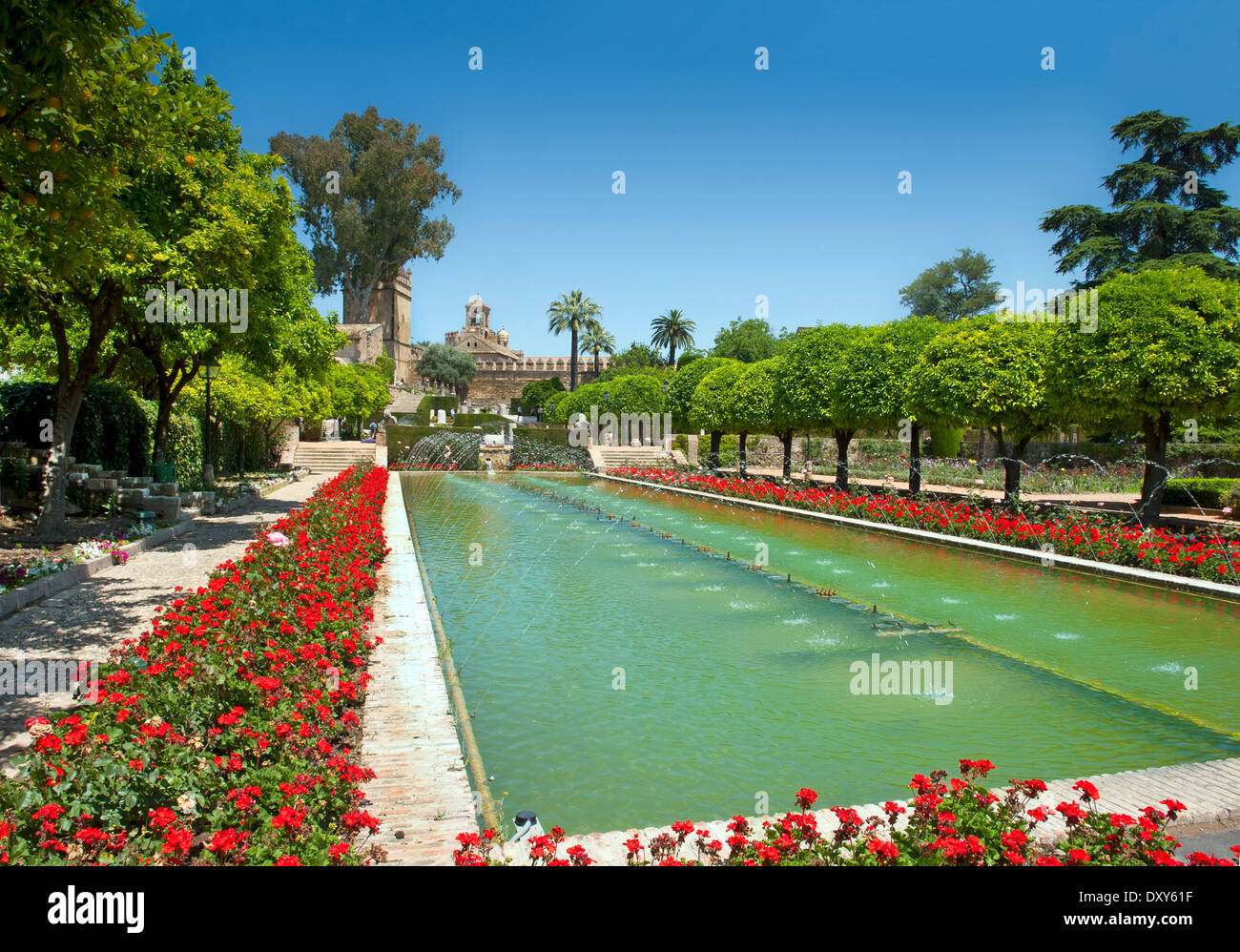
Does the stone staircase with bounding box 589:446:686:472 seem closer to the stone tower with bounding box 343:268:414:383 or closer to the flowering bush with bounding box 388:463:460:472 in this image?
the flowering bush with bounding box 388:463:460:472

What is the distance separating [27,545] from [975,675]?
11464mm

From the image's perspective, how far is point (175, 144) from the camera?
34.4ft

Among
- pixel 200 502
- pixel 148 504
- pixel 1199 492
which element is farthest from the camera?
pixel 1199 492

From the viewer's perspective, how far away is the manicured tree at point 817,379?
2283cm

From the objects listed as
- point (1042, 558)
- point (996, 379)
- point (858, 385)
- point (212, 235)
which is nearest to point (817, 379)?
point (858, 385)

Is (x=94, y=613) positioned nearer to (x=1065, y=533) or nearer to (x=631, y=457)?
(x=1065, y=533)

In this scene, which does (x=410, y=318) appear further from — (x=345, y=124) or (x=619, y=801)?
(x=619, y=801)

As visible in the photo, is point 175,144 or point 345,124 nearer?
point 175,144

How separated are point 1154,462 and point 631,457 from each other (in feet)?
87.4

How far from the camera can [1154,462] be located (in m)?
14.9

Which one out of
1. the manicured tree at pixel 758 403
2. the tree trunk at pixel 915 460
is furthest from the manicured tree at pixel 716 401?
the tree trunk at pixel 915 460

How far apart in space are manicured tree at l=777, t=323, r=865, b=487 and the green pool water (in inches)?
438

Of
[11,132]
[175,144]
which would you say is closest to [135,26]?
[11,132]
